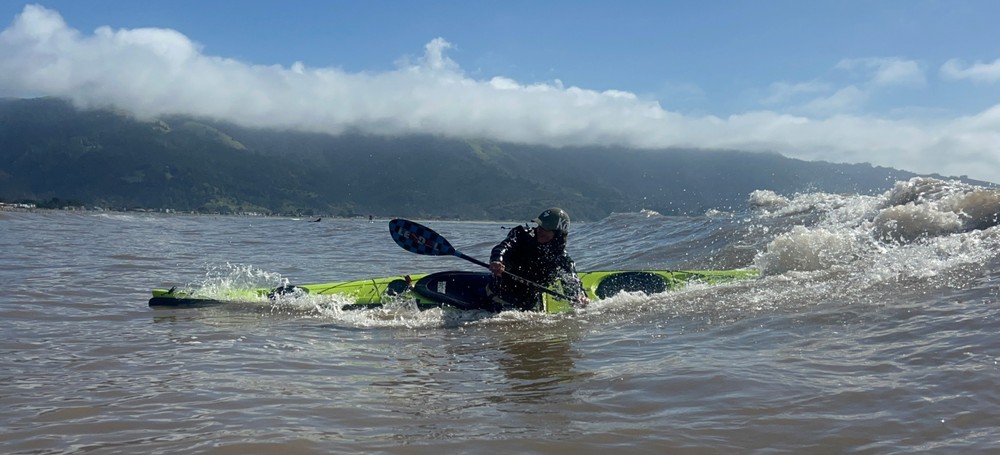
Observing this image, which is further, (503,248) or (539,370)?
(503,248)

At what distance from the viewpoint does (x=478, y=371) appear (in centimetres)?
487

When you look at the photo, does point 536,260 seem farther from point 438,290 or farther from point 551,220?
point 438,290

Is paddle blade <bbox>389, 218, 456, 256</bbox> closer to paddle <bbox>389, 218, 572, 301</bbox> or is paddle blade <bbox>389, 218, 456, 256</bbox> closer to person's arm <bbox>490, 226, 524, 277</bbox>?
paddle <bbox>389, 218, 572, 301</bbox>

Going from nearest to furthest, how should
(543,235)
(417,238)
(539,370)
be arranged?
(539,370) < (543,235) < (417,238)

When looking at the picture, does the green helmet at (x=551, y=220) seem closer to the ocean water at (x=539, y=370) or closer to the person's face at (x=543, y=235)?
the person's face at (x=543, y=235)

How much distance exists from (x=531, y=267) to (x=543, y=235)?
0.43 metres

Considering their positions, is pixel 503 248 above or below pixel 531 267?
above

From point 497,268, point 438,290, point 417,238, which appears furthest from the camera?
point 417,238

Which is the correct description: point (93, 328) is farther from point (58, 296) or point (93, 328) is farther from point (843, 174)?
point (843, 174)

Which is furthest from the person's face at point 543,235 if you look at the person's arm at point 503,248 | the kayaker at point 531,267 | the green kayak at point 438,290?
the green kayak at point 438,290

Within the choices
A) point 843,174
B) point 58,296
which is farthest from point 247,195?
point 58,296

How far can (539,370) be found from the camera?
4844mm

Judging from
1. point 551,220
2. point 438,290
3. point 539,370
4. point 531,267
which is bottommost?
point 539,370

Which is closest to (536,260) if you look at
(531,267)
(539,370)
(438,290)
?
(531,267)
